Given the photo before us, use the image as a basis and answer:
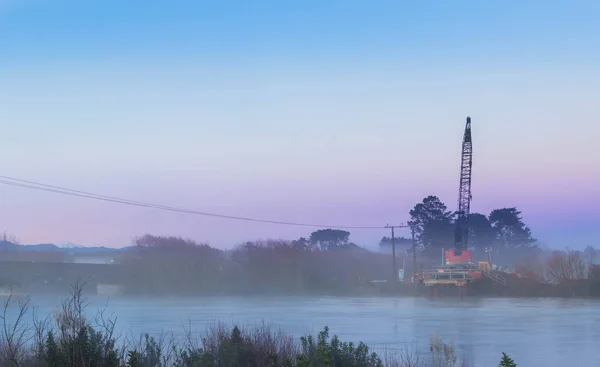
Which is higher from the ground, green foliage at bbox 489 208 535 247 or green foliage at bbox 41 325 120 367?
green foliage at bbox 489 208 535 247

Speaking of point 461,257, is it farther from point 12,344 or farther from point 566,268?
point 12,344

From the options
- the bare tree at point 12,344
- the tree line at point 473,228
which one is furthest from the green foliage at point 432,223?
the bare tree at point 12,344

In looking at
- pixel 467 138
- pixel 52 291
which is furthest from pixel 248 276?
pixel 467 138

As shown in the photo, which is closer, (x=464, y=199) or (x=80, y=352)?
(x=80, y=352)

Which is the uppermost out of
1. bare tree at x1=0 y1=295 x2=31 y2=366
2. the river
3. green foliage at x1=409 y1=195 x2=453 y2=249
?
green foliage at x1=409 y1=195 x2=453 y2=249

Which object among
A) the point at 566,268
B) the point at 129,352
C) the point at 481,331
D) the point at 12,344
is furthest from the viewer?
the point at 566,268


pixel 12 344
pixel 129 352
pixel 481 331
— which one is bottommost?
pixel 481 331

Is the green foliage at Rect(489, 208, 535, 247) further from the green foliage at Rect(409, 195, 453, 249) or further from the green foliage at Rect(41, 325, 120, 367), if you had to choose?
the green foliage at Rect(41, 325, 120, 367)

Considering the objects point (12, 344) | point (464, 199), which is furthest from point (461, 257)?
point (12, 344)

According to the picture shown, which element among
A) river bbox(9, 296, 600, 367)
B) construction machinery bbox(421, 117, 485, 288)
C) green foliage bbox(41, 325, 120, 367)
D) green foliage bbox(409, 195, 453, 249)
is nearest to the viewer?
green foliage bbox(41, 325, 120, 367)

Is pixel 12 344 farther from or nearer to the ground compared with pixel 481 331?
farther from the ground

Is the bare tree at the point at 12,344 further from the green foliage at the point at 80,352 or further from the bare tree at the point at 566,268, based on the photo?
the bare tree at the point at 566,268

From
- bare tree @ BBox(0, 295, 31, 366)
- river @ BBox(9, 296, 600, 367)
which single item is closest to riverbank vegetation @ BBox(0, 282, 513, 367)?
bare tree @ BBox(0, 295, 31, 366)

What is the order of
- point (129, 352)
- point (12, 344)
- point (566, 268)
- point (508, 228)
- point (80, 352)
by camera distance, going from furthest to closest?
point (508, 228)
point (566, 268)
point (12, 344)
point (129, 352)
point (80, 352)
